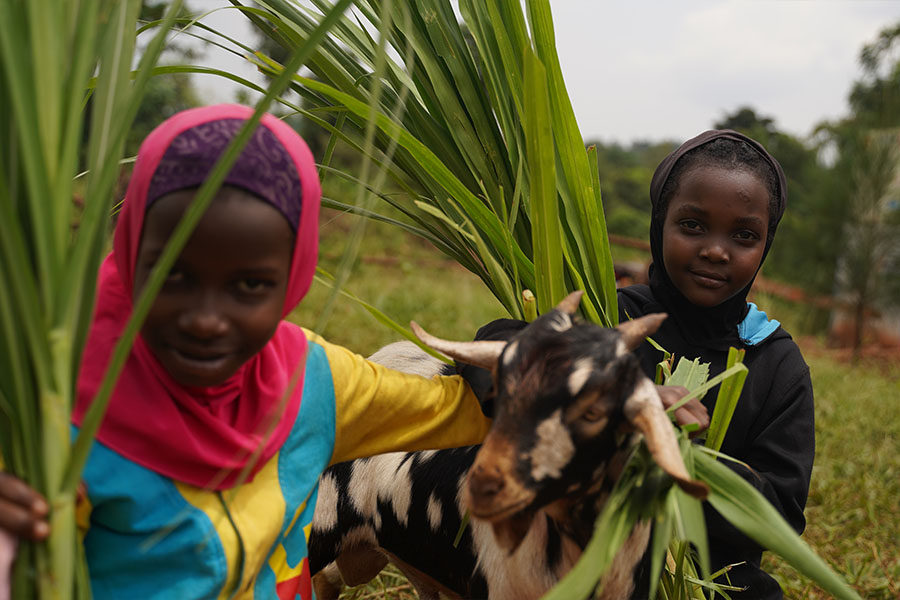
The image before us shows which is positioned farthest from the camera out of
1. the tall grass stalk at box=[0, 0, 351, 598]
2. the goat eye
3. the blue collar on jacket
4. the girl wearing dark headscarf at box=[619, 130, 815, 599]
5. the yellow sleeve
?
the blue collar on jacket

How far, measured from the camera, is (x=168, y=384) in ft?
3.84

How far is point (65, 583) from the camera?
916mm

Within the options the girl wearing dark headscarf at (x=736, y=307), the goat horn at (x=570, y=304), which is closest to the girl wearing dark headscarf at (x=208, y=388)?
the goat horn at (x=570, y=304)

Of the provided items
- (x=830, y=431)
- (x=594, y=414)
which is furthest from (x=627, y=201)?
(x=594, y=414)

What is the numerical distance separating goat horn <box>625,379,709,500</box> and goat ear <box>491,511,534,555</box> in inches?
9.4

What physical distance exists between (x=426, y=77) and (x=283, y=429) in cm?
92

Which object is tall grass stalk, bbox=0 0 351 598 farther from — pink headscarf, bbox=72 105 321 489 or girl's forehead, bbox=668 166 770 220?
girl's forehead, bbox=668 166 770 220

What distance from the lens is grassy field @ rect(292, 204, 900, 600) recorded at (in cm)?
282

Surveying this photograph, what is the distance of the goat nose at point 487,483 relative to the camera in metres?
1.08

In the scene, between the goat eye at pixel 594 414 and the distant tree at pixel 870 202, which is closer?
the goat eye at pixel 594 414

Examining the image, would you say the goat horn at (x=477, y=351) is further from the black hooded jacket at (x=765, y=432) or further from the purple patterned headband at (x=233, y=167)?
the black hooded jacket at (x=765, y=432)

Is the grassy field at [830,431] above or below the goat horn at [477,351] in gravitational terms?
below

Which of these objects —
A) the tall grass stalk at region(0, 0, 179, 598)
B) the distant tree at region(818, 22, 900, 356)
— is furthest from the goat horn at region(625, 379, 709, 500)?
the distant tree at region(818, 22, 900, 356)

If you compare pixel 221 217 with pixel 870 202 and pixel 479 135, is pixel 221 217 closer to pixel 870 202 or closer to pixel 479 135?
pixel 479 135
